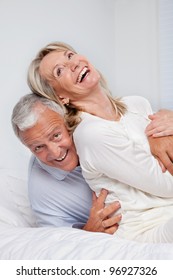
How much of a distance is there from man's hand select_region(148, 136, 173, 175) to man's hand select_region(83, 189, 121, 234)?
7.7 inches

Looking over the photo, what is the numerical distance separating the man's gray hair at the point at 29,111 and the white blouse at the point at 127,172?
16 centimetres

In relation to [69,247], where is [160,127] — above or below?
above

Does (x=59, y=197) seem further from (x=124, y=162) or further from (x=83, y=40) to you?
(x=83, y=40)

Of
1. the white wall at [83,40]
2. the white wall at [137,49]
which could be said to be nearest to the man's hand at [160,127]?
the white wall at [83,40]

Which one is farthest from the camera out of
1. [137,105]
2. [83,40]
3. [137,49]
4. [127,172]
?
[137,49]

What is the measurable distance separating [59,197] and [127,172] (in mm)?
380

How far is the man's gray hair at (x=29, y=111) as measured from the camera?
1396 millimetres

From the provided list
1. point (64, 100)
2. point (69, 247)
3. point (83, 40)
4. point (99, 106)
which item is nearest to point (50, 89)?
point (64, 100)

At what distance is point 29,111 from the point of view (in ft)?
4.60

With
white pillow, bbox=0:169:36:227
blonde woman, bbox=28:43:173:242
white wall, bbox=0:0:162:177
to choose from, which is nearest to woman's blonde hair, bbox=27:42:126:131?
blonde woman, bbox=28:43:173:242

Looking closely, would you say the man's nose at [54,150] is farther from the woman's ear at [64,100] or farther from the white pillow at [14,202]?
the white pillow at [14,202]

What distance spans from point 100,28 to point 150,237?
5.67ft

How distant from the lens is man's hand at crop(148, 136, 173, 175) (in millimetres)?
1304

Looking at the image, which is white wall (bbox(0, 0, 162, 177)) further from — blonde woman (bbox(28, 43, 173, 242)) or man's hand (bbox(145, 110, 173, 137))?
man's hand (bbox(145, 110, 173, 137))
